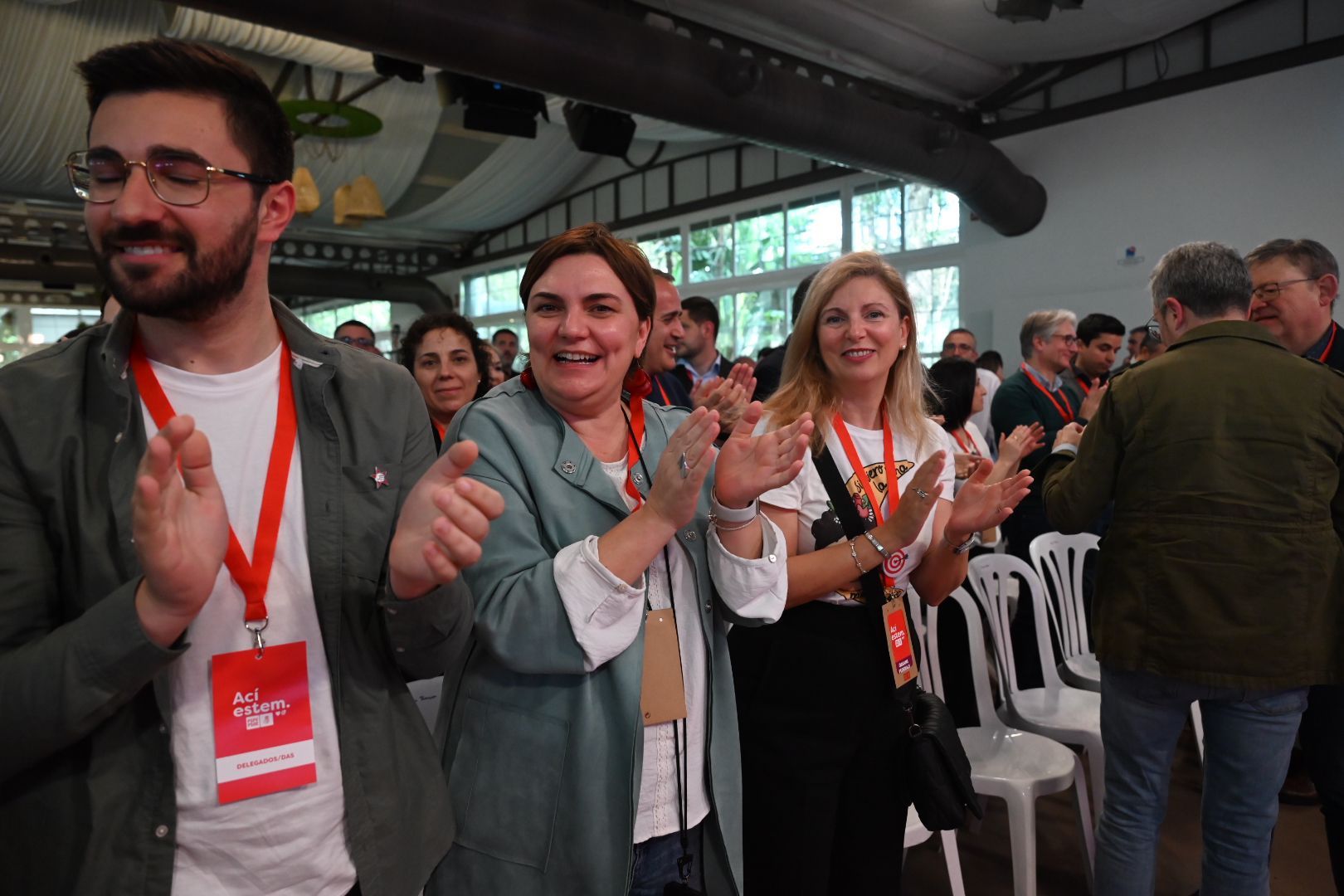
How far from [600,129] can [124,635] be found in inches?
283

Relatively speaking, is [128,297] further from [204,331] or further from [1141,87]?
[1141,87]

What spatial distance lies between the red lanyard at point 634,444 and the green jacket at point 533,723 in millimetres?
106

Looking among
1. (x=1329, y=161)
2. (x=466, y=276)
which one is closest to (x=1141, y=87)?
(x=1329, y=161)

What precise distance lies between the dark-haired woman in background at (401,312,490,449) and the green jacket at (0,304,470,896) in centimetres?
184

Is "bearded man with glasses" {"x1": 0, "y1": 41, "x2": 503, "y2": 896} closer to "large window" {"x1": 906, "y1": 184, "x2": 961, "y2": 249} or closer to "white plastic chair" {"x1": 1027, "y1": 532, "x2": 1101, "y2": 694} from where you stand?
"white plastic chair" {"x1": 1027, "y1": 532, "x2": 1101, "y2": 694}

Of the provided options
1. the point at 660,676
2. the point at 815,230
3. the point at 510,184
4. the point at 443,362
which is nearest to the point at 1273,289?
the point at 660,676

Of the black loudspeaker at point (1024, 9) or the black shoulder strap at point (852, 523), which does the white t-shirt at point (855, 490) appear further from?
the black loudspeaker at point (1024, 9)

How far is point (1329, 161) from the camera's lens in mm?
6551

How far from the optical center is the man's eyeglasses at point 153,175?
0.86 meters

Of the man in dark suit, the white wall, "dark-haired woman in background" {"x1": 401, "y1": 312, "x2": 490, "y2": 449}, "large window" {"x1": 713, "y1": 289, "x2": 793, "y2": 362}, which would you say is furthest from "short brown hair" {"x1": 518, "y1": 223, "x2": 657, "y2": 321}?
"large window" {"x1": 713, "y1": 289, "x2": 793, "y2": 362}

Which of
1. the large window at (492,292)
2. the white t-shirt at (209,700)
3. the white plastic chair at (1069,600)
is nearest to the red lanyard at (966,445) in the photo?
the white plastic chair at (1069,600)

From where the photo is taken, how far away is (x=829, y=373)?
192 cm

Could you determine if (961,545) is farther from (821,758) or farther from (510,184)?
(510,184)

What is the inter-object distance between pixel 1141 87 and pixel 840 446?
25.8 feet
